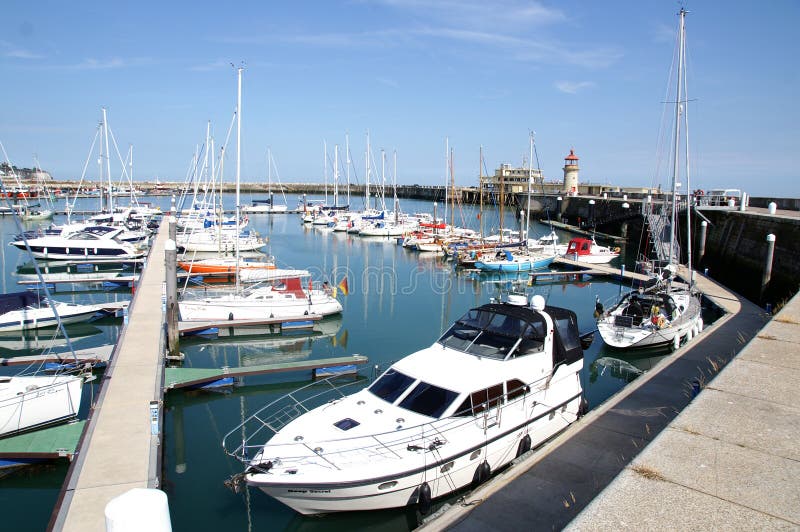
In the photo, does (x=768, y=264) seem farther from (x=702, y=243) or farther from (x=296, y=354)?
(x=296, y=354)

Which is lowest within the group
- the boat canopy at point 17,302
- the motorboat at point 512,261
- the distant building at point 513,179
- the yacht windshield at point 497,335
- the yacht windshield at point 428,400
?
the motorboat at point 512,261

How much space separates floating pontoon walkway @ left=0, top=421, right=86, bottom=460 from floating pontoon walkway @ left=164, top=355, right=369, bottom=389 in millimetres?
3085

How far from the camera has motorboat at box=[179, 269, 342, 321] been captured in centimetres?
2286

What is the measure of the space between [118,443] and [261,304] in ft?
43.5

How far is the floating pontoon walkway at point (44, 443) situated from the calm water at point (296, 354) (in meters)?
0.44

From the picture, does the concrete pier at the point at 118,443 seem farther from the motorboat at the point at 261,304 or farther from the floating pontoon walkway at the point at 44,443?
the motorboat at the point at 261,304

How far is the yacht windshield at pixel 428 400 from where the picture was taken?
10195 millimetres

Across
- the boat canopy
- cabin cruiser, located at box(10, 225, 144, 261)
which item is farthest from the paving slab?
cabin cruiser, located at box(10, 225, 144, 261)

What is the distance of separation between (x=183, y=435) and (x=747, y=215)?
3422 cm

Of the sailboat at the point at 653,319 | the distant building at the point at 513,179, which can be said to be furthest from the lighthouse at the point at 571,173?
the sailboat at the point at 653,319

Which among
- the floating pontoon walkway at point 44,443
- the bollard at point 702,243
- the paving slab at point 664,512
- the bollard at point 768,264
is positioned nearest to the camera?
the paving slab at point 664,512

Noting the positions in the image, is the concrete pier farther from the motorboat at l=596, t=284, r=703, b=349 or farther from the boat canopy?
the motorboat at l=596, t=284, r=703, b=349

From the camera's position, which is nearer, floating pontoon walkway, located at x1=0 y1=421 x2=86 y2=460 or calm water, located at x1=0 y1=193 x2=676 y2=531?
calm water, located at x1=0 y1=193 x2=676 y2=531

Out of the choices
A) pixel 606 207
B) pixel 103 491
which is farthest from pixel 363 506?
pixel 606 207
